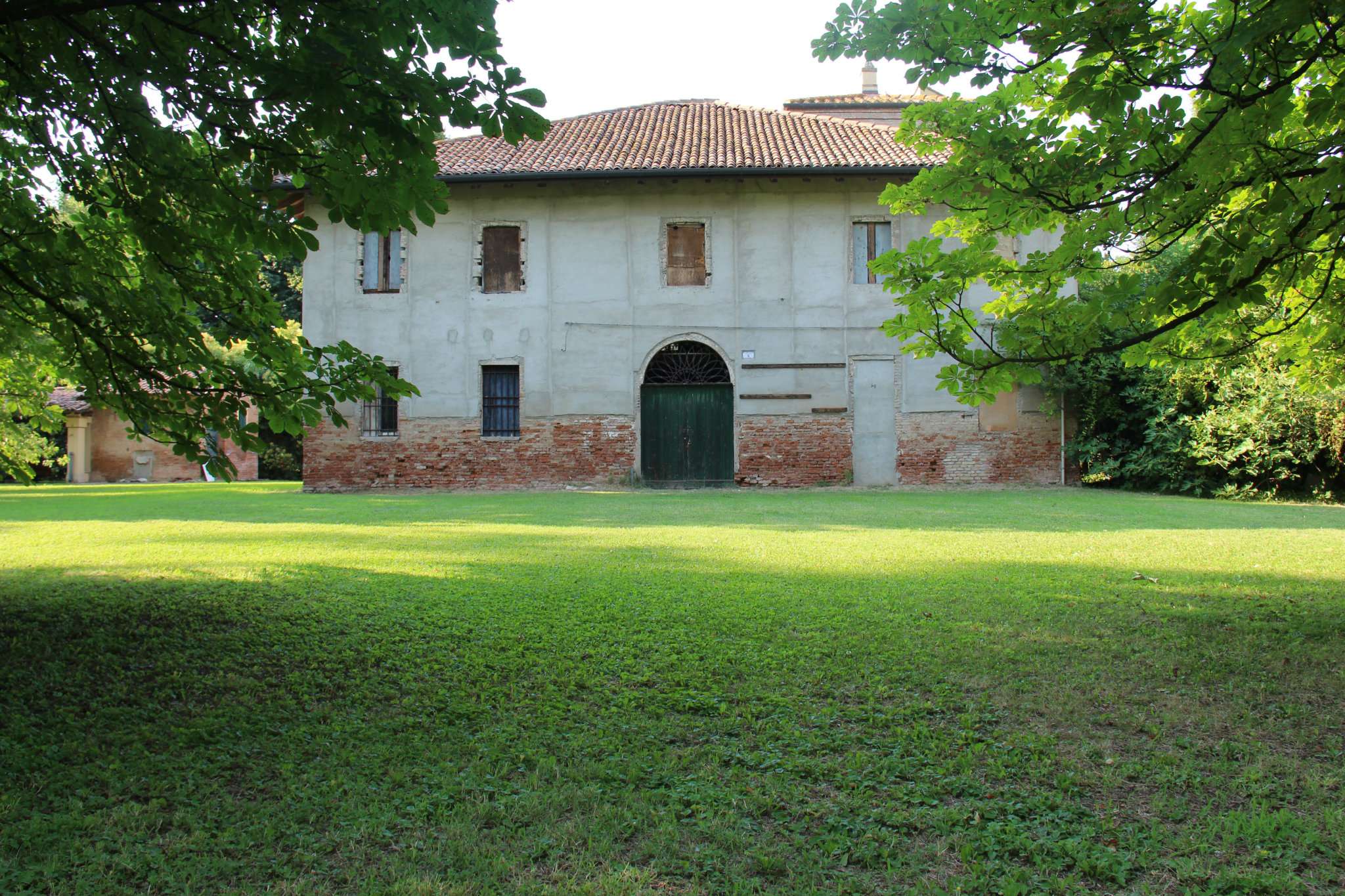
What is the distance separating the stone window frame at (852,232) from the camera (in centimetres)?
1927

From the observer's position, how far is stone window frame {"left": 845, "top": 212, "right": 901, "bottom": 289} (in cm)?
1927

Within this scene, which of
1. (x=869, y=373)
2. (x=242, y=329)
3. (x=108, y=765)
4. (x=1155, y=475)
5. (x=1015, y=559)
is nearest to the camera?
(x=108, y=765)

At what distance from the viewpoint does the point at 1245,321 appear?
201 inches

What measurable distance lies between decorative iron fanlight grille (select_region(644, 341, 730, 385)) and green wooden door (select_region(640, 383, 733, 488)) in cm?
21

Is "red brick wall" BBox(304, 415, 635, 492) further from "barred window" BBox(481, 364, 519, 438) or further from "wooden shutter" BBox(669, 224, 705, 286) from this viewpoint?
"wooden shutter" BBox(669, 224, 705, 286)

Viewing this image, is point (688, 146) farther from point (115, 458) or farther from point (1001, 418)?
point (115, 458)

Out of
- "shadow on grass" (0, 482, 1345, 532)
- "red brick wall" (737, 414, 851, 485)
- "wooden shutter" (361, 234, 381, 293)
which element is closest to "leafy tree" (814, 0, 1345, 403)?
"shadow on grass" (0, 482, 1345, 532)

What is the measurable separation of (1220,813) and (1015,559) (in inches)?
196

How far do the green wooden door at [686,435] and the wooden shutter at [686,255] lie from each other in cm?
237

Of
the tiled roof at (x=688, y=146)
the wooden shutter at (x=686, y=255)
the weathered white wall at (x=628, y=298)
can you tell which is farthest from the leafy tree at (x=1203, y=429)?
the wooden shutter at (x=686, y=255)

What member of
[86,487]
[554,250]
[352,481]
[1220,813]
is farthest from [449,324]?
[1220,813]

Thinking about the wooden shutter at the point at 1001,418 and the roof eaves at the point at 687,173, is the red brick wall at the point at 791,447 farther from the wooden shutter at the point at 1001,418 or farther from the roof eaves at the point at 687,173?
the roof eaves at the point at 687,173

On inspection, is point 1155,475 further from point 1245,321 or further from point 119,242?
point 119,242

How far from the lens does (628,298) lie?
19406 millimetres
